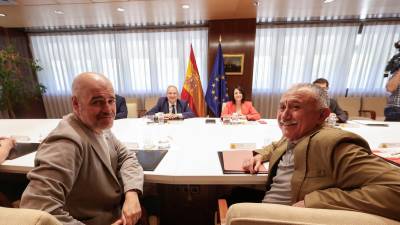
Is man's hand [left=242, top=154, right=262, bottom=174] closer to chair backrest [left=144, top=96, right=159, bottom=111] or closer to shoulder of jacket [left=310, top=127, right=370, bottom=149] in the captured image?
shoulder of jacket [left=310, top=127, right=370, bottom=149]

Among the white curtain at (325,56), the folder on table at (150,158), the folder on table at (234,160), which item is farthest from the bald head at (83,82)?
the white curtain at (325,56)

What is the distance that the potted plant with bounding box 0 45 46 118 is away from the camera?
12.2 feet

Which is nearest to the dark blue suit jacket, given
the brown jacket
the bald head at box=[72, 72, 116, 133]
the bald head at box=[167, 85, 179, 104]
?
the bald head at box=[167, 85, 179, 104]

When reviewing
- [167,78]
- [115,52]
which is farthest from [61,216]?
[115,52]

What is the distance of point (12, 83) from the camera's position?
3.86m

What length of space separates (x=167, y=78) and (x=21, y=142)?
Result: 3268mm

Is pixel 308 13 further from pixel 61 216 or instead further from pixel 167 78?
pixel 61 216

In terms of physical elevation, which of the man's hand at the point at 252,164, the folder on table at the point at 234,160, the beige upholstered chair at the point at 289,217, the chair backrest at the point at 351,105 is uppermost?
the beige upholstered chair at the point at 289,217

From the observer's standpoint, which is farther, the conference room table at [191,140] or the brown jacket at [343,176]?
the conference room table at [191,140]

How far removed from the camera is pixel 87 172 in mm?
899

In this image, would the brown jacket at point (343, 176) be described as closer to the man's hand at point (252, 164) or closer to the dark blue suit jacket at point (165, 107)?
the man's hand at point (252, 164)

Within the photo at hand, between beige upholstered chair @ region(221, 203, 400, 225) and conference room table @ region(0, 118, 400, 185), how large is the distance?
1.85 feet

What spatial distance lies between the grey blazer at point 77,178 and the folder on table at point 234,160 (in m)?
0.49

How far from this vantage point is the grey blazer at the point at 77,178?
0.72 metres
